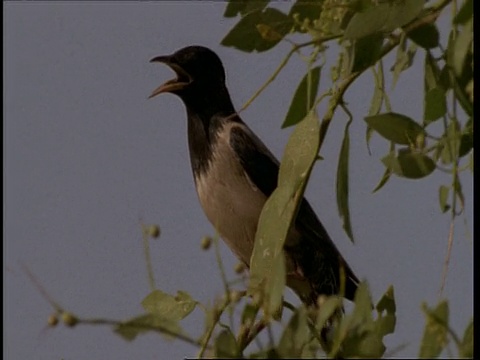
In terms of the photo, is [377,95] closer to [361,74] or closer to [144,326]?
[361,74]

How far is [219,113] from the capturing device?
4270mm

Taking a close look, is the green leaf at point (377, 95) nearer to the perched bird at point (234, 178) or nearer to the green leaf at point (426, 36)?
the green leaf at point (426, 36)

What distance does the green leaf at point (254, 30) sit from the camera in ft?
6.72

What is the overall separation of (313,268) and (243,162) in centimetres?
49

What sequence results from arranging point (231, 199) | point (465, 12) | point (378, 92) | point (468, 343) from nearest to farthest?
point (468, 343) < point (465, 12) < point (378, 92) < point (231, 199)

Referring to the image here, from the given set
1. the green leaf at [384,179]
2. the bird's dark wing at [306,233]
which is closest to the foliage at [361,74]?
the green leaf at [384,179]

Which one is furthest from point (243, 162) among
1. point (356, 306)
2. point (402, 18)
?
point (356, 306)

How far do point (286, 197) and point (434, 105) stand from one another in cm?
30

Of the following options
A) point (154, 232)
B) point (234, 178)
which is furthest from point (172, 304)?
point (234, 178)

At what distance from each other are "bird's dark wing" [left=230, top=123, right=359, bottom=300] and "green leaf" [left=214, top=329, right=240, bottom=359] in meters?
2.16

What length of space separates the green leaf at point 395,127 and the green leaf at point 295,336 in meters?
0.54

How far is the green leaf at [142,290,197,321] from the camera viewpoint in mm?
1963

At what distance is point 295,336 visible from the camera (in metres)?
1.40

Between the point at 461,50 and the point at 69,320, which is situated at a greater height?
the point at 461,50
